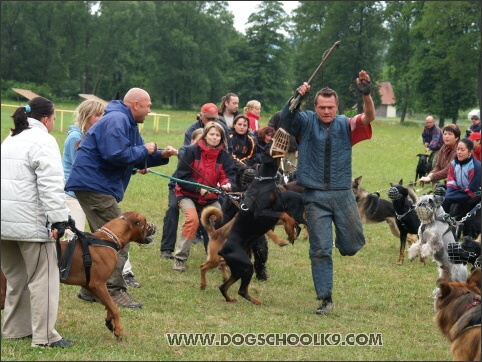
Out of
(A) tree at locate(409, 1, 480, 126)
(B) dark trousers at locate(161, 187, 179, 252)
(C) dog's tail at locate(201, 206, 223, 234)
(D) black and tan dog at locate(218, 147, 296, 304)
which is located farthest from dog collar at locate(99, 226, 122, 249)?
(A) tree at locate(409, 1, 480, 126)

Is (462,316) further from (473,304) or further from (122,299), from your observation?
(122,299)

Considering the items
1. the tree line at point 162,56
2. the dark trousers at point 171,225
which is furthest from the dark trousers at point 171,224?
the tree line at point 162,56

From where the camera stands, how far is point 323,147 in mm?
7312

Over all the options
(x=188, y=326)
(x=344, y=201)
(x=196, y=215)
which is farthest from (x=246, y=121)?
(x=188, y=326)

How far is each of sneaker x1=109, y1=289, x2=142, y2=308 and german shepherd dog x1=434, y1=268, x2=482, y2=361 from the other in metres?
3.28

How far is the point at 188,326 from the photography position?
22.0 ft

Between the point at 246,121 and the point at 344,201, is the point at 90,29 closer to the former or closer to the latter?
the point at 246,121

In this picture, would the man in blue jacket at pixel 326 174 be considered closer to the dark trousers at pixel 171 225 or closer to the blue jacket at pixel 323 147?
the blue jacket at pixel 323 147

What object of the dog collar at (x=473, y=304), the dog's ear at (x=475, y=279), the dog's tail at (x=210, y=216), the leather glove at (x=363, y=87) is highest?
the leather glove at (x=363, y=87)

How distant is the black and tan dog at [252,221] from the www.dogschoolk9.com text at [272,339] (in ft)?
5.02

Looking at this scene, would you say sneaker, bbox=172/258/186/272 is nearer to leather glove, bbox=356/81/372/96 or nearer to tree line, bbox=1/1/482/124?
leather glove, bbox=356/81/372/96

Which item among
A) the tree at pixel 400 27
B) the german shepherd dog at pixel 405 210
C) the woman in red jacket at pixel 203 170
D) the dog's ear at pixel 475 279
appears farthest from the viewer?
the tree at pixel 400 27

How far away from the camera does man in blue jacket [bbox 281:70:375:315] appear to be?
7.33 m

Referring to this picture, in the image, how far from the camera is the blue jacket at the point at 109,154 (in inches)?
269
